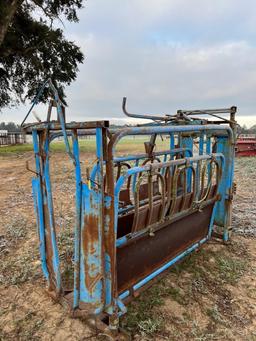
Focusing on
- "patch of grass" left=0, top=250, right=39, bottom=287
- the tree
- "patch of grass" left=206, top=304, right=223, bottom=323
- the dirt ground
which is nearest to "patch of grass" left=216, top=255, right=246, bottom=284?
the dirt ground

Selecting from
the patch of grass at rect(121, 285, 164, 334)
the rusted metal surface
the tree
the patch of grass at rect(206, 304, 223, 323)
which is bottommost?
the patch of grass at rect(206, 304, 223, 323)

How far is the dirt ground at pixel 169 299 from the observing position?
196cm

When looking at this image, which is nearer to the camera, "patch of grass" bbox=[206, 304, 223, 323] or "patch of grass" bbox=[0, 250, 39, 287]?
"patch of grass" bbox=[206, 304, 223, 323]

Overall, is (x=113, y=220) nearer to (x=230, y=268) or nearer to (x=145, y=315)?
(x=145, y=315)

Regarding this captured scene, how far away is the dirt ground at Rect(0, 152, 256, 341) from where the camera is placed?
1962 mm

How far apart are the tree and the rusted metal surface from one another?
37.1 feet

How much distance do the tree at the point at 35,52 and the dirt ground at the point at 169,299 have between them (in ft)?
35.7

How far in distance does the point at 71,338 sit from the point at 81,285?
411mm

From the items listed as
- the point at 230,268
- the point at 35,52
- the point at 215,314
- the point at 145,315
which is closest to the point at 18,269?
the point at 145,315

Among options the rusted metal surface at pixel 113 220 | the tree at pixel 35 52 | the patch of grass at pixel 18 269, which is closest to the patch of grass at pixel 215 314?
the rusted metal surface at pixel 113 220

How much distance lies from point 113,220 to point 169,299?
114 cm

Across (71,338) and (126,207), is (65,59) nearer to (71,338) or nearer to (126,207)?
(126,207)

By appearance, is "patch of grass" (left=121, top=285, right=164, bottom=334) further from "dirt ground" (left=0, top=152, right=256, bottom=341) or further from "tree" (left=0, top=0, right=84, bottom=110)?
"tree" (left=0, top=0, right=84, bottom=110)

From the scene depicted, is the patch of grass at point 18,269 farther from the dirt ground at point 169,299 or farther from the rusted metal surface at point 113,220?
the rusted metal surface at point 113,220
